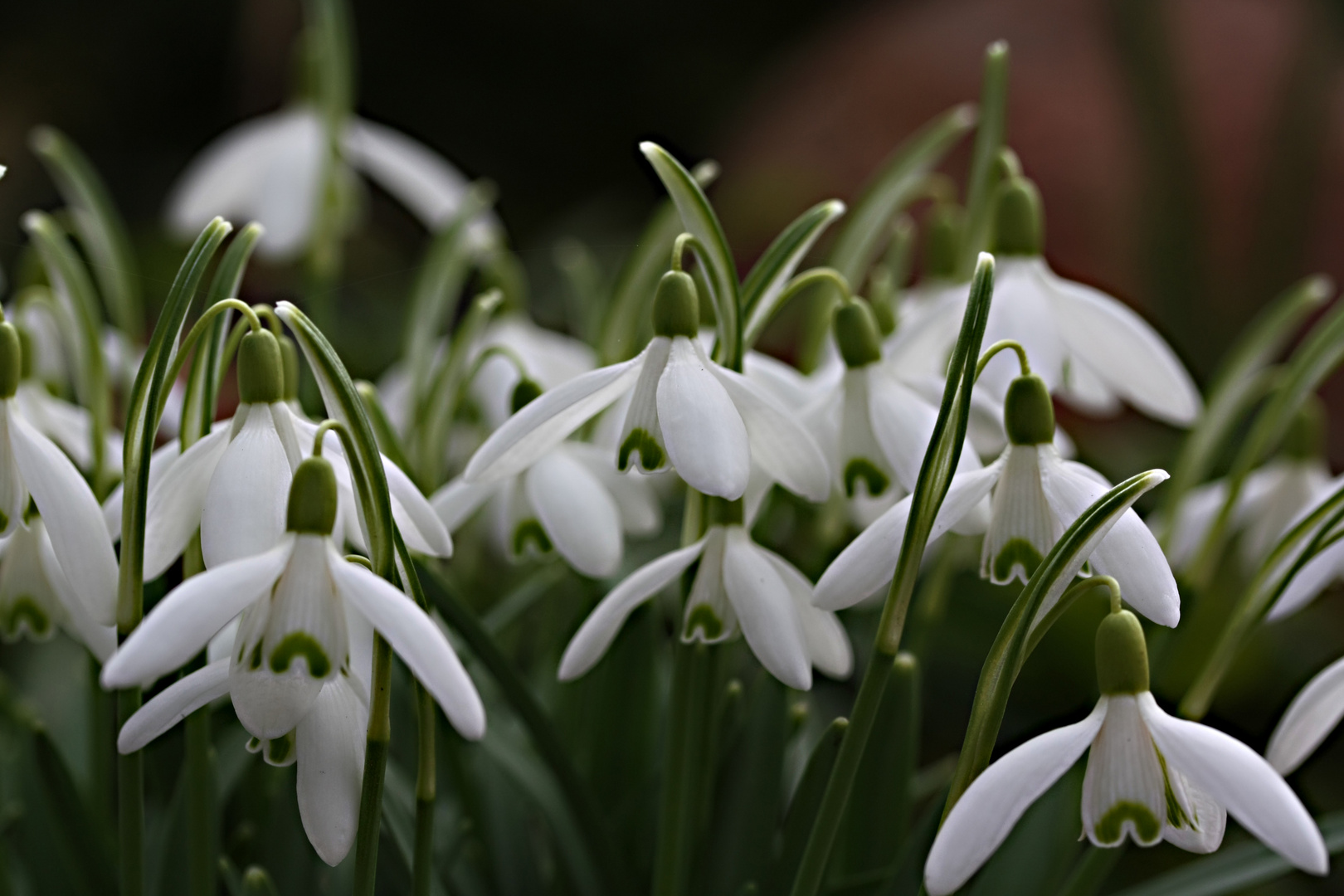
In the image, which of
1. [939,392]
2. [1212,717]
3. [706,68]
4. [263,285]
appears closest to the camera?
[939,392]

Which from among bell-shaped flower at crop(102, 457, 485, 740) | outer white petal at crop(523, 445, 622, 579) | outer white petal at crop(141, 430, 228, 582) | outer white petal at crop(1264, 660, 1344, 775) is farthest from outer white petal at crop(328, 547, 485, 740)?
outer white petal at crop(1264, 660, 1344, 775)

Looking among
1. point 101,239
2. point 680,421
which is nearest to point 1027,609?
point 680,421

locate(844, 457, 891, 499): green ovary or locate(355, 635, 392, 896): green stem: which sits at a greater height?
locate(844, 457, 891, 499): green ovary

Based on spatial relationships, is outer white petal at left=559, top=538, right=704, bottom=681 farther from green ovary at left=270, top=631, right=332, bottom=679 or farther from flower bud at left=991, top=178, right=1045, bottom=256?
flower bud at left=991, top=178, right=1045, bottom=256

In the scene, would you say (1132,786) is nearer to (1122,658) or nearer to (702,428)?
(1122,658)

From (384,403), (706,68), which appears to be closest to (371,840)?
(384,403)

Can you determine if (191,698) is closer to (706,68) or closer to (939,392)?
(939,392)
